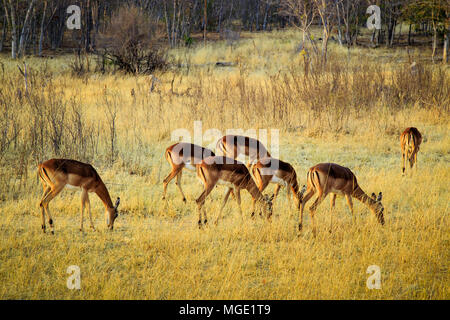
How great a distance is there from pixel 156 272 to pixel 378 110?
9.74m

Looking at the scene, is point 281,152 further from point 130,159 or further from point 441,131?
point 441,131

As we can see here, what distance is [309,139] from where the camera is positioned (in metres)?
10.8

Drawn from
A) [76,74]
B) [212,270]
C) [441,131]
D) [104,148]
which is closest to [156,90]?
[76,74]

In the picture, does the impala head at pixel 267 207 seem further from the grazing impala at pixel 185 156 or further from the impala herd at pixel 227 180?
the grazing impala at pixel 185 156

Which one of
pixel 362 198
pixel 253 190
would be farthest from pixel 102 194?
pixel 362 198

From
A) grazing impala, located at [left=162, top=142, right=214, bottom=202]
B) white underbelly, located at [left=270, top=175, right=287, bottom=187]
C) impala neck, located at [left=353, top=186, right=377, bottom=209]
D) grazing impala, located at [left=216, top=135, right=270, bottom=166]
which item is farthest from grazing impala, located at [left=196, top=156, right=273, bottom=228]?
grazing impala, located at [left=216, top=135, right=270, bottom=166]

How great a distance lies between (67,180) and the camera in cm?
538

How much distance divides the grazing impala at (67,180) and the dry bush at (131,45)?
1595 centimetres

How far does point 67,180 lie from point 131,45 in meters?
17.9

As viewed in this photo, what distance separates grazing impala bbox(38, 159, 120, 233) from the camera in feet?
17.4

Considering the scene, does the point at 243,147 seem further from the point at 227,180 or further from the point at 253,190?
the point at 227,180

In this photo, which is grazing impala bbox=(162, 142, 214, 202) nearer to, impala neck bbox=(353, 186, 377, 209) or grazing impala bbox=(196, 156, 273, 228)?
grazing impala bbox=(196, 156, 273, 228)

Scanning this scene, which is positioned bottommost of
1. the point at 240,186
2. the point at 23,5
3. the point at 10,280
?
the point at 10,280

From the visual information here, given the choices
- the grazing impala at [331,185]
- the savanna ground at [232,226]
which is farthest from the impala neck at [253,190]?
the grazing impala at [331,185]
